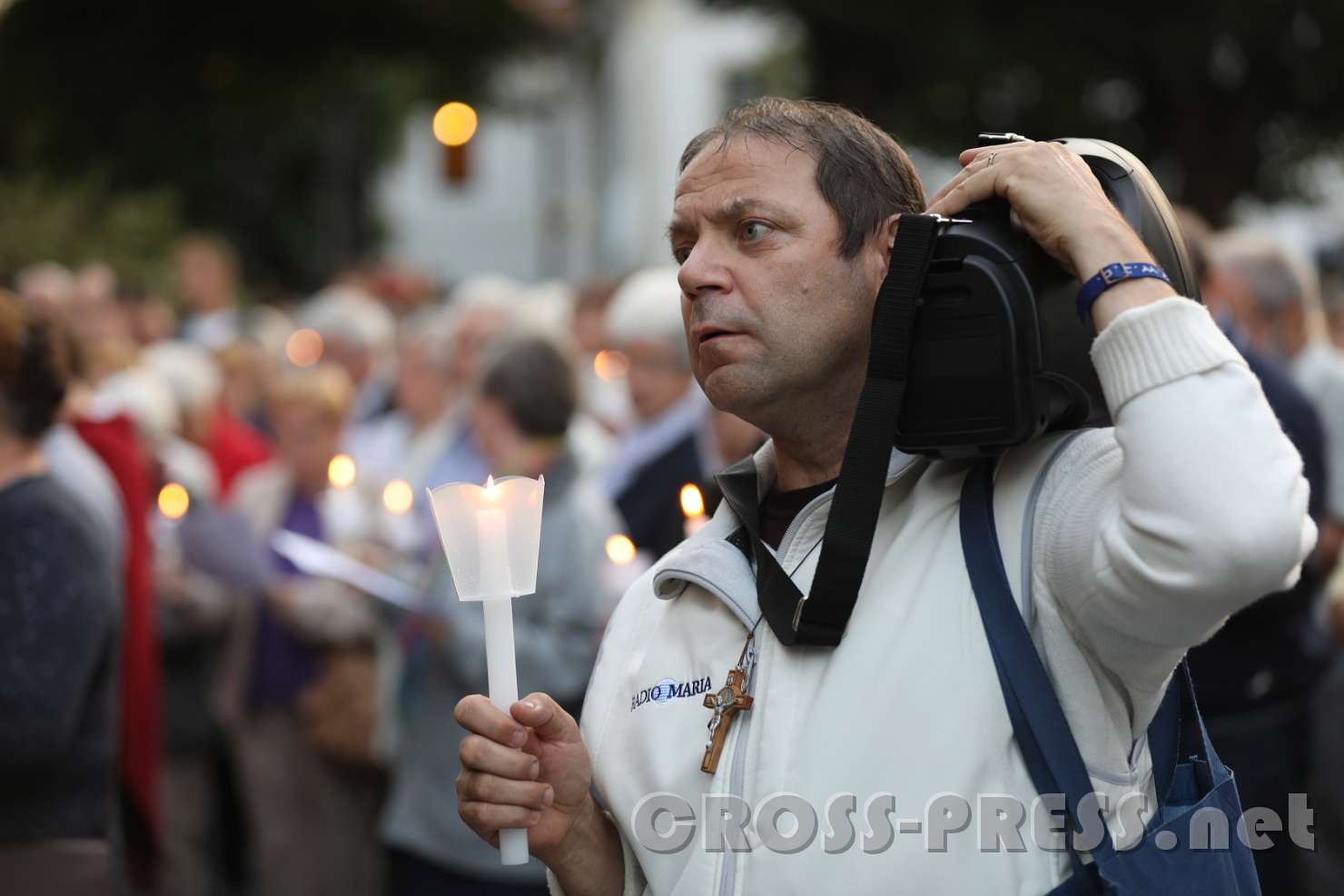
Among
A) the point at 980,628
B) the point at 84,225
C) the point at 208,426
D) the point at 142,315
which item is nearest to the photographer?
the point at 980,628

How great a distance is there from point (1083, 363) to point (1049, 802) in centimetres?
54

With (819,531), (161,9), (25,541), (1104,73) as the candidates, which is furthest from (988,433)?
(161,9)

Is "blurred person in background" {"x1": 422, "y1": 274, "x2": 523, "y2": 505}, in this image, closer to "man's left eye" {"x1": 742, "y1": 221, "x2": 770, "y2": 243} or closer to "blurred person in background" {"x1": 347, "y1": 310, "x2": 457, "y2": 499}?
"blurred person in background" {"x1": 347, "y1": 310, "x2": 457, "y2": 499}

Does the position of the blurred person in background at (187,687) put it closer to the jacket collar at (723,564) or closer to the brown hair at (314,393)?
the brown hair at (314,393)

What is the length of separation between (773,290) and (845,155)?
8.5 inches

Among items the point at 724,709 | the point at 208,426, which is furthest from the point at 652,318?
the point at 724,709

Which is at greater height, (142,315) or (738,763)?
(142,315)

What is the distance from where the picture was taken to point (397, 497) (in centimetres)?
540

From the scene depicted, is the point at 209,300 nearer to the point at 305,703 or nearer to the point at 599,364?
the point at 599,364

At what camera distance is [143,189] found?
21172mm

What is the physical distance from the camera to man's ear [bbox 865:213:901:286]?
2467 mm

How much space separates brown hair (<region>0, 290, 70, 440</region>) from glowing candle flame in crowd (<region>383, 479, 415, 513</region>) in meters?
1.26

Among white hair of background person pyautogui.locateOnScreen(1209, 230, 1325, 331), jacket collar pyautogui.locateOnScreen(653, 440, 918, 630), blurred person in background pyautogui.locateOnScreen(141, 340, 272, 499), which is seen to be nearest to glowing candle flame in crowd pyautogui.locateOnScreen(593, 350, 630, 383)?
blurred person in background pyautogui.locateOnScreen(141, 340, 272, 499)

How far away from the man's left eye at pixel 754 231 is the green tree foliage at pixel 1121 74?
1351 centimetres
